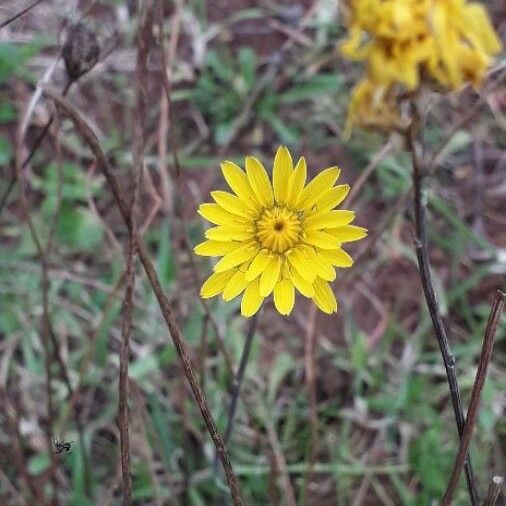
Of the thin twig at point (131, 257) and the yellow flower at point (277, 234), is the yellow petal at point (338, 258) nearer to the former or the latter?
the yellow flower at point (277, 234)

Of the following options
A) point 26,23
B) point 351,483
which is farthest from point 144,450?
point 26,23

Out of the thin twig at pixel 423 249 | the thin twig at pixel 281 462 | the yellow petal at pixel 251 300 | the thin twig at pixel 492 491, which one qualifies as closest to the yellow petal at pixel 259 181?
the yellow petal at pixel 251 300

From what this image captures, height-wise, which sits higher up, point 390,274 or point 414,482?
point 390,274

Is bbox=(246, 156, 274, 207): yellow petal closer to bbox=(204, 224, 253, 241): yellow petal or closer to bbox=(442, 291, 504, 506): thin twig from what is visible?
bbox=(204, 224, 253, 241): yellow petal

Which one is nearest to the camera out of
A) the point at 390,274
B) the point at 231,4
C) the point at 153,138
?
the point at 390,274

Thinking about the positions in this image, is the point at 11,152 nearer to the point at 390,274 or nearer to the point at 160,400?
the point at 160,400
